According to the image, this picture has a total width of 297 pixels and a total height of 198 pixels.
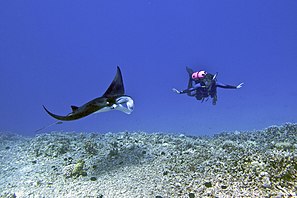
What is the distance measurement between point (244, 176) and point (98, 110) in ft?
11.0

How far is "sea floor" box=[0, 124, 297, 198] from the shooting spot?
4730 mm

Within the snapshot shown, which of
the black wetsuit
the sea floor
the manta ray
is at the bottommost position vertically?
the sea floor

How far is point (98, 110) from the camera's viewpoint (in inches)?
190

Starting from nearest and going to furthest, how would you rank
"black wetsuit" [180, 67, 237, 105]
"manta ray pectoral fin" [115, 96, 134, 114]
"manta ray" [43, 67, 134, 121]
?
"manta ray" [43, 67, 134, 121], "manta ray pectoral fin" [115, 96, 134, 114], "black wetsuit" [180, 67, 237, 105]

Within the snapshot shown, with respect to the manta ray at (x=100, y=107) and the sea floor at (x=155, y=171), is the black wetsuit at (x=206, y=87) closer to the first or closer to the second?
the sea floor at (x=155, y=171)

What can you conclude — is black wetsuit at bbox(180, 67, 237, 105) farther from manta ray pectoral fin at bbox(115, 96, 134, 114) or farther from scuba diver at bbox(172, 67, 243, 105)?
manta ray pectoral fin at bbox(115, 96, 134, 114)

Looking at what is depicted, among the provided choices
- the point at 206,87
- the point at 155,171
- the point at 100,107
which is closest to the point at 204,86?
the point at 206,87

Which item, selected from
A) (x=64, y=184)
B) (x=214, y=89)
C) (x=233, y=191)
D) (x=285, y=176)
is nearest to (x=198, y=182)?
(x=233, y=191)

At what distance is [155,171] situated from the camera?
19.1ft

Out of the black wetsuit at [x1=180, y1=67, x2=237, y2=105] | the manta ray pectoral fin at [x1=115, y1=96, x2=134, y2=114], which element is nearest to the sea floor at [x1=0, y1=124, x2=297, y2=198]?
the manta ray pectoral fin at [x1=115, y1=96, x2=134, y2=114]

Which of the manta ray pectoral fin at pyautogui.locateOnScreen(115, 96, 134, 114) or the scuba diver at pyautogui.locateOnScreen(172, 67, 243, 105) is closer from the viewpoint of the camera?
the manta ray pectoral fin at pyautogui.locateOnScreen(115, 96, 134, 114)

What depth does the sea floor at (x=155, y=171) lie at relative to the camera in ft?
15.5

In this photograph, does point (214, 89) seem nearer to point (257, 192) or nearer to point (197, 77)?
point (197, 77)

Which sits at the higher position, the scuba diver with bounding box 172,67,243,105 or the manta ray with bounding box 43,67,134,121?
the scuba diver with bounding box 172,67,243,105
